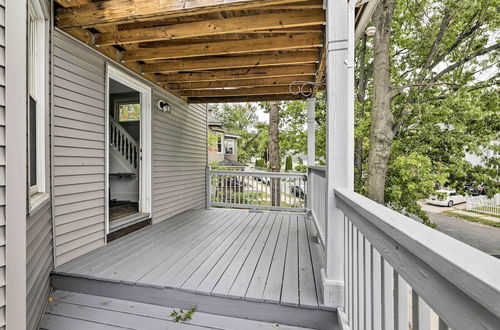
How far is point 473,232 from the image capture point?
10.2m

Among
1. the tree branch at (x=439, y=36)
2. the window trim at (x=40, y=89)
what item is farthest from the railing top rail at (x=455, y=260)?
the tree branch at (x=439, y=36)

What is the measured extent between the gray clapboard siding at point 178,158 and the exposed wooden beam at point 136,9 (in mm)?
1811

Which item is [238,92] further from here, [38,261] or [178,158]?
[38,261]

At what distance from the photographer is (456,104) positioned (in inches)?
279

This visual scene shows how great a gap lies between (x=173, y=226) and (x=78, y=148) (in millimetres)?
1936

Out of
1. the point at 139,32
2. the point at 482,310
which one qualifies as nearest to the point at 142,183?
the point at 139,32

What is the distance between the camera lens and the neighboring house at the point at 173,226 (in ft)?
3.09

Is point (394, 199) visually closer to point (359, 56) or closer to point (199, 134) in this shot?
point (359, 56)

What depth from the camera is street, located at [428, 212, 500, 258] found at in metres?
8.67

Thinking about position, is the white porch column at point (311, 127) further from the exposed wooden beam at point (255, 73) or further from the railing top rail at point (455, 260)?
the railing top rail at point (455, 260)

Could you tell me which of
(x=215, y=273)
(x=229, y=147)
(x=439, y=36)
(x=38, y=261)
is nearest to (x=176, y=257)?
(x=215, y=273)

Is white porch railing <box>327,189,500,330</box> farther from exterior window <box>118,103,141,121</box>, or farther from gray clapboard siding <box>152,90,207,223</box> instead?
exterior window <box>118,103,141,121</box>

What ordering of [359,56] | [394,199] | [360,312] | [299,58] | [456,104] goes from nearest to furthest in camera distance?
[360,312], [299,58], [456,104], [394,199], [359,56]

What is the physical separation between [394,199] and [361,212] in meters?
8.31
